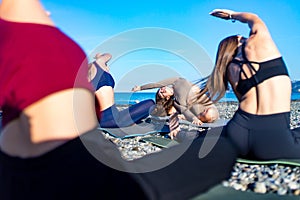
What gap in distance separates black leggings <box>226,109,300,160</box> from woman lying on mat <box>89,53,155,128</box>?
9.14ft

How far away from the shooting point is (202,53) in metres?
2.57

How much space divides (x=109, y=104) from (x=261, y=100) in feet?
12.0

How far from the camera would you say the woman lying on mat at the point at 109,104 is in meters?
5.62

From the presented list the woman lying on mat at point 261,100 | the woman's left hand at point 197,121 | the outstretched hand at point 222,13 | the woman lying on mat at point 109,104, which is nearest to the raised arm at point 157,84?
the woman lying on mat at point 109,104

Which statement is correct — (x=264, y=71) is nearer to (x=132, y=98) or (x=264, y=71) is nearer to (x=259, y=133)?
(x=259, y=133)

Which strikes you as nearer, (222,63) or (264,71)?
(264,71)

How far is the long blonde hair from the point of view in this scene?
10.9ft

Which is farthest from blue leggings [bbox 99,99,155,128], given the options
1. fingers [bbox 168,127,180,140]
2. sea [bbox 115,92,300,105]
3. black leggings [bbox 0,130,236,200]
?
black leggings [bbox 0,130,236,200]

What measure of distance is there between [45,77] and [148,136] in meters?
4.53

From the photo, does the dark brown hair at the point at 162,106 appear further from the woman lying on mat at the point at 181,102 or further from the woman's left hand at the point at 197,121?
the woman's left hand at the point at 197,121

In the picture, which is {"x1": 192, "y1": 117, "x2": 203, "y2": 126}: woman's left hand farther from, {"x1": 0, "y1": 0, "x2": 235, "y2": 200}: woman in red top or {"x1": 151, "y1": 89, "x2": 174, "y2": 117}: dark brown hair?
{"x1": 0, "y1": 0, "x2": 235, "y2": 200}: woman in red top

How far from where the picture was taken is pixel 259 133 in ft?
9.46

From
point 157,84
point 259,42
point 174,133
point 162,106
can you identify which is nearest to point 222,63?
point 259,42

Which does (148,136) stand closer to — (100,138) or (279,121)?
(279,121)
